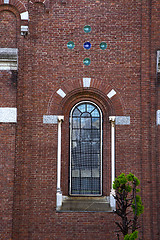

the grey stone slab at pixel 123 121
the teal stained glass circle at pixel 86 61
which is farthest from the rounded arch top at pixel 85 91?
the teal stained glass circle at pixel 86 61

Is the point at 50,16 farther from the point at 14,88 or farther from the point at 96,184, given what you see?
the point at 96,184

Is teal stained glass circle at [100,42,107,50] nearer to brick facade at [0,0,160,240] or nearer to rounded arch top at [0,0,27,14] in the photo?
brick facade at [0,0,160,240]

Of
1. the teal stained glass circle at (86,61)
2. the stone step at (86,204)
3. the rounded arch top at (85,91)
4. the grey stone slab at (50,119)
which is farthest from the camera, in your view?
the teal stained glass circle at (86,61)

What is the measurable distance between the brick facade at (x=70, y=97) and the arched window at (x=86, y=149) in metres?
0.21

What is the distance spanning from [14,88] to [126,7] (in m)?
4.72

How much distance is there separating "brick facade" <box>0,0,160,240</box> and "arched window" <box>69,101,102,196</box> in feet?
0.69

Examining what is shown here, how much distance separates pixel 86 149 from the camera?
1081 centimetres

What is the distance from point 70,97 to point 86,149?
6.06 ft

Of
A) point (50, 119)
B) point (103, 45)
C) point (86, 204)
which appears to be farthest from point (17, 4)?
point (86, 204)

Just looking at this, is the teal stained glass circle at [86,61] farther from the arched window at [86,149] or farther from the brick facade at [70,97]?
the arched window at [86,149]

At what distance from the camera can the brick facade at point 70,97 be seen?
10.0 metres

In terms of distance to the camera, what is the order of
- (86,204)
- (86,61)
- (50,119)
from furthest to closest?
1. (86,61)
2. (50,119)
3. (86,204)

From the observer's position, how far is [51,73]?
10711 millimetres

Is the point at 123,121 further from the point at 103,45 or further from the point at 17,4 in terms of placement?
the point at 17,4
